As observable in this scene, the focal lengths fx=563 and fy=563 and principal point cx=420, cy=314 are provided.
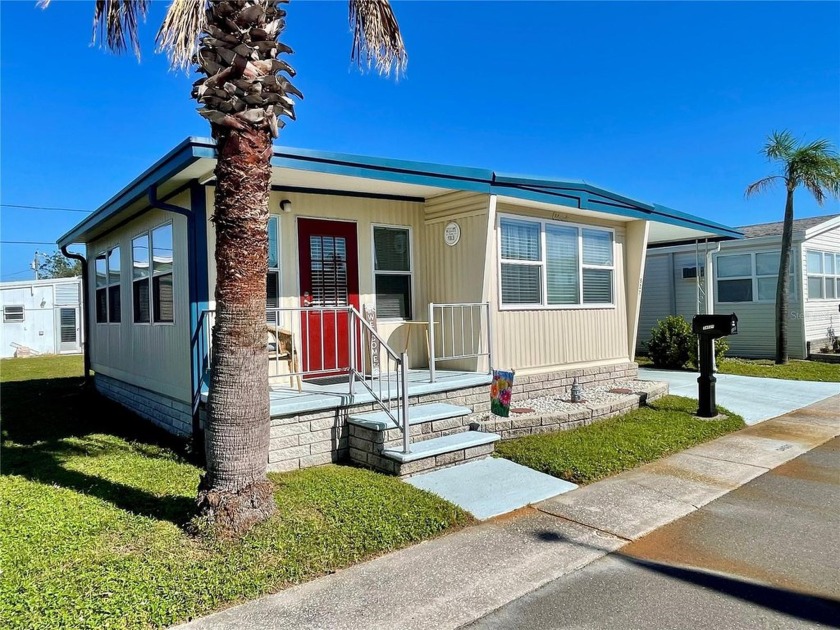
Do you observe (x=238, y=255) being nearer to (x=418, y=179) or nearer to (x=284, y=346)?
(x=284, y=346)

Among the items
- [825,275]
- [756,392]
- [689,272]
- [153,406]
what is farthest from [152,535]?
[825,275]

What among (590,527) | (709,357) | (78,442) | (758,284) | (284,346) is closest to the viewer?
(590,527)

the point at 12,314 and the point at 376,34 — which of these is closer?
the point at 376,34

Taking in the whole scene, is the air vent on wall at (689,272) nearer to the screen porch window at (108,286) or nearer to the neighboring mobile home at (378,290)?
the neighboring mobile home at (378,290)

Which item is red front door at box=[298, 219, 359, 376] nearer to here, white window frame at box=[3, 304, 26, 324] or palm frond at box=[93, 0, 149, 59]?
palm frond at box=[93, 0, 149, 59]

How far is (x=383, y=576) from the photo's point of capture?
348cm

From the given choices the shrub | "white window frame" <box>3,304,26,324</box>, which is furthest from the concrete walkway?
"white window frame" <box>3,304,26,324</box>

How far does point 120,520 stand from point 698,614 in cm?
389

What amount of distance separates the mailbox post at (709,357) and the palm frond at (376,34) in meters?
5.45

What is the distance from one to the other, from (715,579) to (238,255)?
3686 mm

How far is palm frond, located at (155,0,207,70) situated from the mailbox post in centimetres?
710

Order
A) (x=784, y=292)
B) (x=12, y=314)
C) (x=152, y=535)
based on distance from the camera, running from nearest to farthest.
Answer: (x=152, y=535), (x=784, y=292), (x=12, y=314)

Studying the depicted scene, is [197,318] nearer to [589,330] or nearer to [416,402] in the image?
[416,402]

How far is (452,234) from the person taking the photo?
25.4 feet
